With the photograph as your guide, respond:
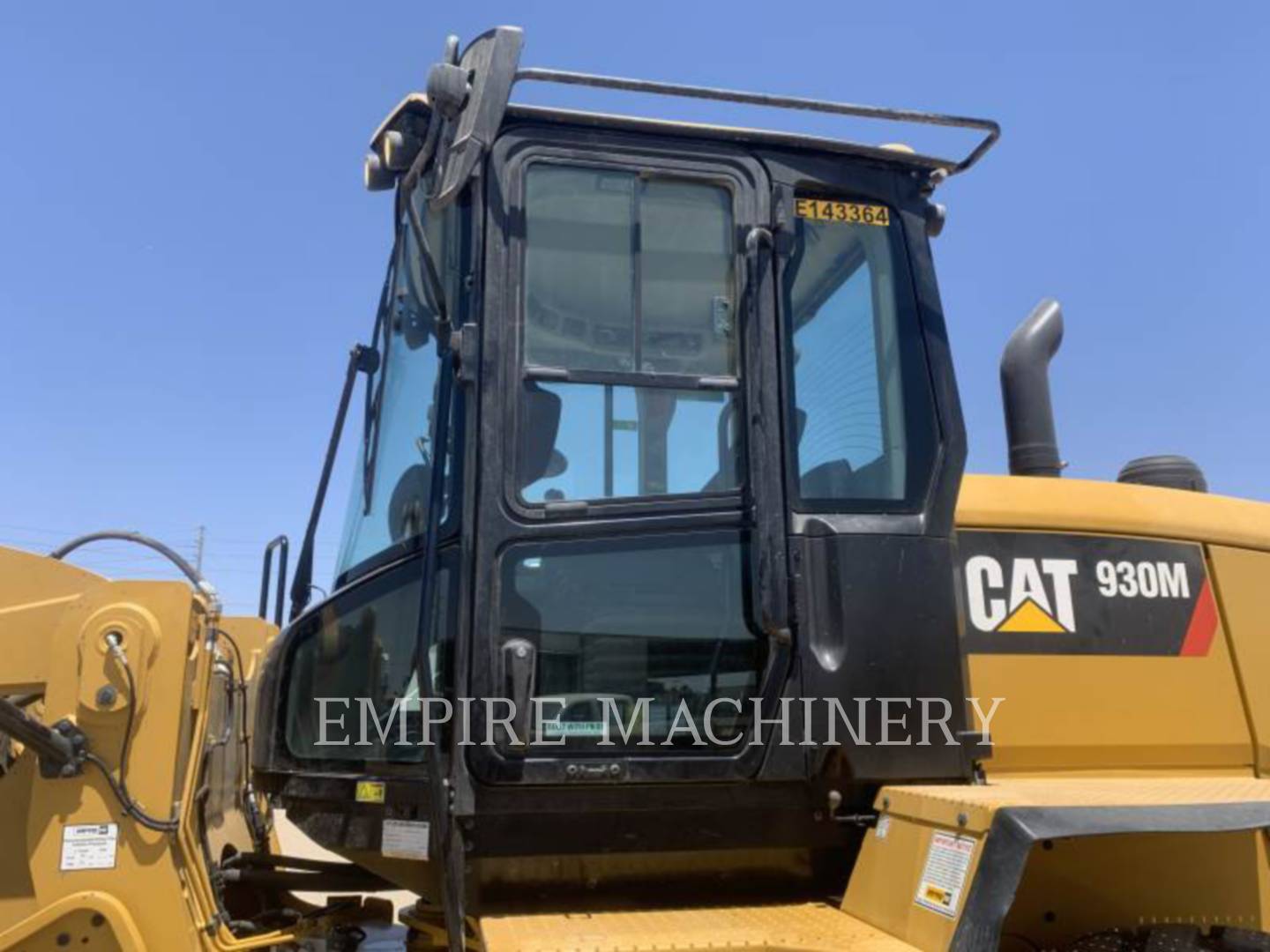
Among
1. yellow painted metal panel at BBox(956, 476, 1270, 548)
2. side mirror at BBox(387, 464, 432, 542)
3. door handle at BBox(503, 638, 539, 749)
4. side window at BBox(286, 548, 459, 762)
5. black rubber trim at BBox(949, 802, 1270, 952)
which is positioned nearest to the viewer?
black rubber trim at BBox(949, 802, 1270, 952)

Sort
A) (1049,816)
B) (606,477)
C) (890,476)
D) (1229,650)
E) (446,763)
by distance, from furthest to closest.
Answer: (1229,650), (890,476), (606,477), (446,763), (1049,816)

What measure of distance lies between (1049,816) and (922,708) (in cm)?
49

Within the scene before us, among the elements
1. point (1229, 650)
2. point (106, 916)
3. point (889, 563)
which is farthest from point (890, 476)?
point (106, 916)

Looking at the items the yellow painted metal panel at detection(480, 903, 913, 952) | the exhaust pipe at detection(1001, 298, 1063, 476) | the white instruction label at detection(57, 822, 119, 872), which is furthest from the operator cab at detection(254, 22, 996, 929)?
the exhaust pipe at detection(1001, 298, 1063, 476)

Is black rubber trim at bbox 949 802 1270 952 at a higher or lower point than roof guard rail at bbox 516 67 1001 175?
lower

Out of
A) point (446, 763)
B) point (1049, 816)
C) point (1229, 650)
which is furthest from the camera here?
point (1229, 650)

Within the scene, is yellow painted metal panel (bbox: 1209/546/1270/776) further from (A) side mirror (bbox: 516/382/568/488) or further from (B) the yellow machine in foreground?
(B) the yellow machine in foreground

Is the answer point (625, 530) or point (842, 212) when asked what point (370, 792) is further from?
point (842, 212)

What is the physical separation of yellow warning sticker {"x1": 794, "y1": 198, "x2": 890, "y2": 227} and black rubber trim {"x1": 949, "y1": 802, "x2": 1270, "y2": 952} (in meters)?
1.69

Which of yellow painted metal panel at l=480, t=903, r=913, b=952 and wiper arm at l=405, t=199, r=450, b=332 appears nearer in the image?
yellow painted metal panel at l=480, t=903, r=913, b=952

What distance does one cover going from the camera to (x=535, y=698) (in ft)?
8.58

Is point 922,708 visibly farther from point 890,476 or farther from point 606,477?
point 606,477

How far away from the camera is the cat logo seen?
307cm

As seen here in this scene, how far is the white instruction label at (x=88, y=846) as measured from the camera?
2643mm
